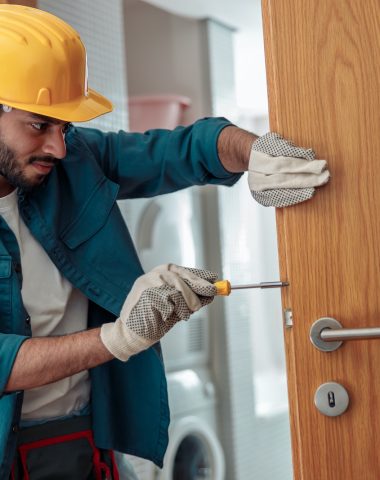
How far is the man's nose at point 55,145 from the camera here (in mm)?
1412

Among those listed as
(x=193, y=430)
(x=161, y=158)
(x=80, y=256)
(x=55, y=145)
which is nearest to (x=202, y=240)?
(x=193, y=430)

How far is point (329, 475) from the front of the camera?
1.22m

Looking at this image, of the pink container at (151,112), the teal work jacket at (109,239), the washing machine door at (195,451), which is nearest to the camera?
the teal work jacket at (109,239)

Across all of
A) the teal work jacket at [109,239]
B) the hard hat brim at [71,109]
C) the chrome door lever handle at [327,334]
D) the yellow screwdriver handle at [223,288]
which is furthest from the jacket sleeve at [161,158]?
the chrome door lever handle at [327,334]

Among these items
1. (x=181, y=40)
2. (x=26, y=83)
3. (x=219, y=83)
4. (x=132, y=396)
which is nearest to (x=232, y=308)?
(x=219, y=83)

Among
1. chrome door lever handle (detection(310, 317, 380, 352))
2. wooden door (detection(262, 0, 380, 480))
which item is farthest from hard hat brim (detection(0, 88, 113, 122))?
chrome door lever handle (detection(310, 317, 380, 352))

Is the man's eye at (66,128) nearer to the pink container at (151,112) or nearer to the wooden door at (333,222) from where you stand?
the wooden door at (333,222)

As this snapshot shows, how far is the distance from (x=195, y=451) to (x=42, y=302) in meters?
1.94

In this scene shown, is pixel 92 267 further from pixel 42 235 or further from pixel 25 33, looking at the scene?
pixel 25 33

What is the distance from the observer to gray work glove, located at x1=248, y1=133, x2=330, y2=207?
122 cm

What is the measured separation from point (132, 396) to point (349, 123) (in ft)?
2.44

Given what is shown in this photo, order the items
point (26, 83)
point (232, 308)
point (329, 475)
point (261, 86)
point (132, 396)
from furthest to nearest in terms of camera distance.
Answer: point (261, 86) < point (232, 308) < point (132, 396) < point (26, 83) < point (329, 475)

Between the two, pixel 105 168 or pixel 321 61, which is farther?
pixel 105 168

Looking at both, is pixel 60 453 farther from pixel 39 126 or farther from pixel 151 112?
pixel 151 112
